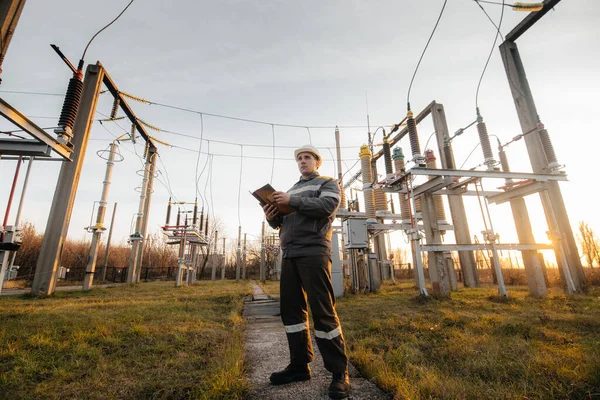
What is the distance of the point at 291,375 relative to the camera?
1.99 metres

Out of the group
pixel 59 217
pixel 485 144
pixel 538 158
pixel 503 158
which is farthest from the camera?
pixel 503 158

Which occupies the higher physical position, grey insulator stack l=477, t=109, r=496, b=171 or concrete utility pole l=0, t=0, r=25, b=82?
grey insulator stack l=477, t=109, r=496, b=171

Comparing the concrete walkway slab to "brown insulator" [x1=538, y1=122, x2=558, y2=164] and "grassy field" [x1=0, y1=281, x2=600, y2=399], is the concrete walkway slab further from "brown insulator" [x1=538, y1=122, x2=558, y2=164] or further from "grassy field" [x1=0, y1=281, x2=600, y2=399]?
"brown insulator" [x1=538, y1=122, x2=558, y2=164]

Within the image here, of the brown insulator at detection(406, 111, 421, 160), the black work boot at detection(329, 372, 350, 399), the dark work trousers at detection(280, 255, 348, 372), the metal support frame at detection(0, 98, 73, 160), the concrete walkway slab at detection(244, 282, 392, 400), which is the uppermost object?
Answer: the brown insulator at detection(406, 111, 421, 160)

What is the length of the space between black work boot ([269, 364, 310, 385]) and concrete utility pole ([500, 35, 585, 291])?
8.12m

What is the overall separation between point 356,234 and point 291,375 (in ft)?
21.7

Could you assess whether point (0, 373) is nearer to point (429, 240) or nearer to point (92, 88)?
point (429, 240)

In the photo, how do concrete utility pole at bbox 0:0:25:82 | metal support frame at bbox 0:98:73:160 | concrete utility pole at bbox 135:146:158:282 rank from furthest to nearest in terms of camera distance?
concrete utility pole at bbox 135:146:158:282 < metal support frame at bbox 0:98:73:160 < concrete utility pole at bbox 0:0:25:82

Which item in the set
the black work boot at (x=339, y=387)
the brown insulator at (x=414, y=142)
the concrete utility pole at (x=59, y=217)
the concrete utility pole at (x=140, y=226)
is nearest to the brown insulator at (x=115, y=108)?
the concrete utility pole at (x=59, y=217)

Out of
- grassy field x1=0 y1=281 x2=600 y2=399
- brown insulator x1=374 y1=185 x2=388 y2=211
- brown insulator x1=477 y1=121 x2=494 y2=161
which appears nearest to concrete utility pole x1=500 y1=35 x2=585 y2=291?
brown insulator x1=477 y1=121 x2=494 y2=161

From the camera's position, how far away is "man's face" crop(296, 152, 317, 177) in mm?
2717

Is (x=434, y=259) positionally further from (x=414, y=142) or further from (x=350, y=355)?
(x=350, y=355)

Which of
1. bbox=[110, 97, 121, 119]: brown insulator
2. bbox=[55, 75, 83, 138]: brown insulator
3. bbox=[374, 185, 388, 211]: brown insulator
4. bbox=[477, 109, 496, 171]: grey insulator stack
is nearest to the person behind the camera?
bbox=[55, 75, 83, 138]: brown insulator

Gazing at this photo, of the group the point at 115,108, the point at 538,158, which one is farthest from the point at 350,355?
the point at 115,108
